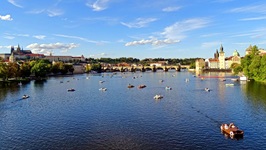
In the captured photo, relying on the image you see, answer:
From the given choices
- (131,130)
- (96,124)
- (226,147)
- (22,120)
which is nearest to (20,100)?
(22,120)

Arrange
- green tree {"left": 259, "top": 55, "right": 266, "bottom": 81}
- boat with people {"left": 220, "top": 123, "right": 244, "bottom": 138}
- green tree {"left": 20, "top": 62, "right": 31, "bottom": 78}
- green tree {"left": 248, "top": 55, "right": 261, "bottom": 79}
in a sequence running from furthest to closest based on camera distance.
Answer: green tree {"left": 20, "top": 62, "right": 31, "bottom": 78} → green tree {"left": 248, "top": 55, "right": 261, "bottom": 79} → green tree {"left": 259, "top": 55, "right": 266, "bottom": 81} → boat with people {"left": 220, "top": 123, "right": 244, "bottom": 138}

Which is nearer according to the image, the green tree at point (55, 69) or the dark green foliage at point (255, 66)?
the dark green foliage at point (255, 66)

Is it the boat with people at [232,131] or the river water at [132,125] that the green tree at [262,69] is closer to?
the river water at [132,125]

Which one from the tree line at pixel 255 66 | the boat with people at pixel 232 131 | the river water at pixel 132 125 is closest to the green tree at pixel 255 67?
the tree line at pixel 255 66

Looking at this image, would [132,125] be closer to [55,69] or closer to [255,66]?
[255,66]

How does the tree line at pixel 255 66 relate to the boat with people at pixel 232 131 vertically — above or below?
above

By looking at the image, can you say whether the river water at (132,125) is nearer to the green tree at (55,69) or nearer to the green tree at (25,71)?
the green tree at (25,71)

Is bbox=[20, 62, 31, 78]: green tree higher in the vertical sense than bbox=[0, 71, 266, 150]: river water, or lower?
higher

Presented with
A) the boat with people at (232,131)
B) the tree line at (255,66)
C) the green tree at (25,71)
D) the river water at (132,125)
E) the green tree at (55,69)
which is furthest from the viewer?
the green tree at (55,69)

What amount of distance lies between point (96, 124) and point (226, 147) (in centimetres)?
1808

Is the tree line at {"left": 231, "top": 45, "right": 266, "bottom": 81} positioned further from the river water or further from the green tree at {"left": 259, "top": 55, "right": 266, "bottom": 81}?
the river water

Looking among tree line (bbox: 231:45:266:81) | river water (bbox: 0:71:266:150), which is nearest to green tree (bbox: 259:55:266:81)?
tree line (bbox: 231:45:266:81)

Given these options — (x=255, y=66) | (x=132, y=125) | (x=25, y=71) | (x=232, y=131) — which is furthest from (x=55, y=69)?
(x=232, y=131)

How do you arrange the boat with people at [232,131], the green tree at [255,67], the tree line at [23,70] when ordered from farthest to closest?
1. the tree line at [23,70]
2. the green tree at [255,67]
3. the boat with people at [232,131]
